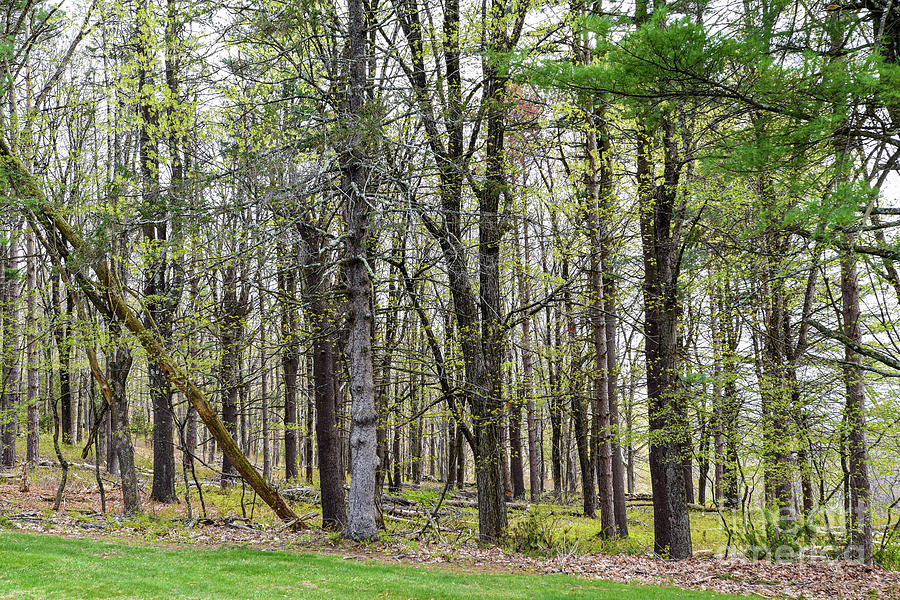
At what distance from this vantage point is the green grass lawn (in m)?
6.29

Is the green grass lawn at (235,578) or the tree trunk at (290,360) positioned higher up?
the tree trunk at (290,360)

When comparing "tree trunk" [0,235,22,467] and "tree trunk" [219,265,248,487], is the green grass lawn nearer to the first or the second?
"tree trunk" [219,265,248,487]

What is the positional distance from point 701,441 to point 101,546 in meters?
11.2

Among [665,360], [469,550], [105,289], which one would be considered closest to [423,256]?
[665,360]

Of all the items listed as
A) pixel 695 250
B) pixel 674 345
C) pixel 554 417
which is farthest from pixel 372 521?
pixel 554 417

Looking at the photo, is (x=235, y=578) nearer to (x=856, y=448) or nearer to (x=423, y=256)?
(x=423, y=256)

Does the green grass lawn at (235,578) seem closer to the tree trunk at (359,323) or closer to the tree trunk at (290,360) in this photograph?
the tree trunk at (359,323)

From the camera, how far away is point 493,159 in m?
10.8

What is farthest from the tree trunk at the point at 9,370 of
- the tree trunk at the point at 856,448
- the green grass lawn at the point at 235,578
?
the tree trunk at the point at 856,448

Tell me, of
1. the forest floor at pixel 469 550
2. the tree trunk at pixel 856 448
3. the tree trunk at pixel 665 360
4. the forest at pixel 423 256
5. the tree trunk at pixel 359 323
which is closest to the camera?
the forest floor at pixel 469 550

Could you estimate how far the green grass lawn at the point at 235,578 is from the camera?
20.6 ft

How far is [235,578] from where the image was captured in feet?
23.6

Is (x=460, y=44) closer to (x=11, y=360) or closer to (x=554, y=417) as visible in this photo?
(x=554, y=417)

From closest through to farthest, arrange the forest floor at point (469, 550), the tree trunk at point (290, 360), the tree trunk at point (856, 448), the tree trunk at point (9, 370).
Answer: the forest floor at point (469, 550)
the tree trunk at point (856, 448)
the tree trunk at point (290, 360)
the tree trunk at point (9, 370)
